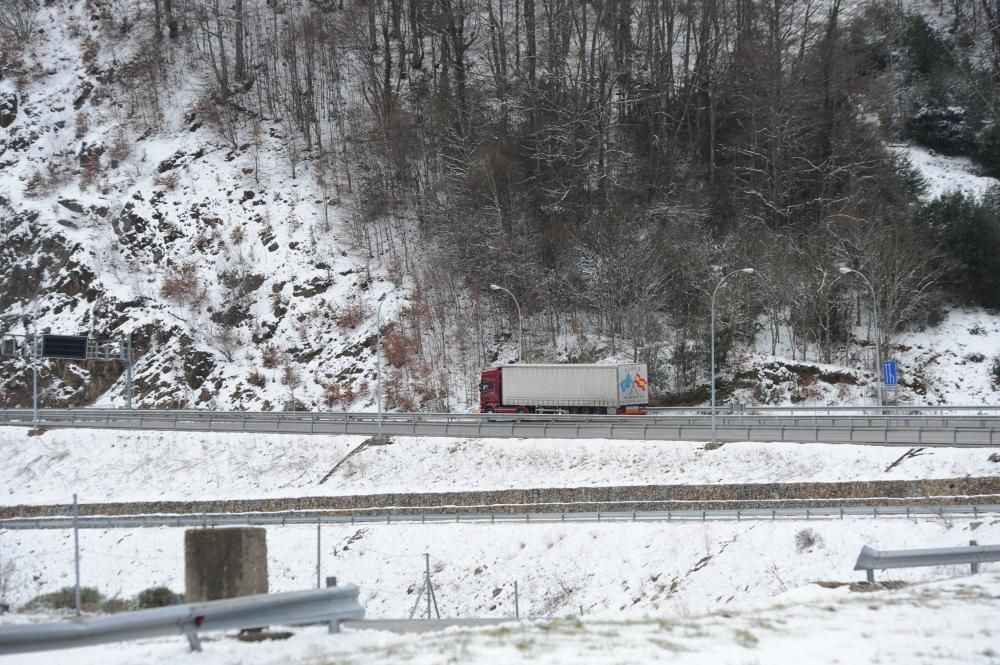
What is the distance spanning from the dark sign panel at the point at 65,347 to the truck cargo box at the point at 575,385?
24970 mm

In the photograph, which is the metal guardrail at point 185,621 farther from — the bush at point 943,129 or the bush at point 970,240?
the bush at point 943,129

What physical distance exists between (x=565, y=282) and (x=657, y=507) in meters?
28.7

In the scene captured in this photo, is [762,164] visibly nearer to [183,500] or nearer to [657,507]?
[657,507]

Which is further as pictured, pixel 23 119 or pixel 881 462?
pixel 23 119

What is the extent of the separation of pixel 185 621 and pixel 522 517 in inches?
885

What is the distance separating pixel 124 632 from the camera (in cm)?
718

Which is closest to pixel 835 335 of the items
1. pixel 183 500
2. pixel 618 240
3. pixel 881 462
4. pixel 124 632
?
pixel 618 240

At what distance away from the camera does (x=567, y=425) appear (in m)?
41.3

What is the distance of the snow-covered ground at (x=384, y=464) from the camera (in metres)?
32.1

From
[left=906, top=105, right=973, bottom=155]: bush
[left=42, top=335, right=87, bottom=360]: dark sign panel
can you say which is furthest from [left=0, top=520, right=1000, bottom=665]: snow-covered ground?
[left=906, top=105, right=973, bottom=155]: bush

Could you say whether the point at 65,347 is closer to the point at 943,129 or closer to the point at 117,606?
the point at 117,606

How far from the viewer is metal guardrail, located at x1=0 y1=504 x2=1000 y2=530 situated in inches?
943

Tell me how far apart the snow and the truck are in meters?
25.2

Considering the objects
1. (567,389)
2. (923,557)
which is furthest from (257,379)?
(923,557)
